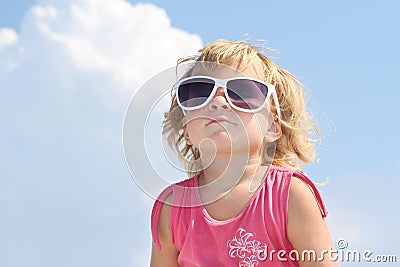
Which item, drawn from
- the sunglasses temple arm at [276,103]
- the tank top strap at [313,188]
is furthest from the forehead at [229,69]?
the tank top strap at [313,188]

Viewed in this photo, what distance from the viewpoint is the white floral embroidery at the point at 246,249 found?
3.44 meters

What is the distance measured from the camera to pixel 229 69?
12.1ft

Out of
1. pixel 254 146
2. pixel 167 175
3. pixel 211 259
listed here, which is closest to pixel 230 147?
pixel 254 146

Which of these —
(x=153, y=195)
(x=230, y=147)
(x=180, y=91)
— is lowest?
(x=153, y=195)

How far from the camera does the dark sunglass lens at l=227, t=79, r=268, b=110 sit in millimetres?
3611

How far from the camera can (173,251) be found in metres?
3.80

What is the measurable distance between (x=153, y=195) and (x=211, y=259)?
454mm

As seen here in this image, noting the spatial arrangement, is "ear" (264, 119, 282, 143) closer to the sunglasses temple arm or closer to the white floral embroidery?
the sunglasses temple arm

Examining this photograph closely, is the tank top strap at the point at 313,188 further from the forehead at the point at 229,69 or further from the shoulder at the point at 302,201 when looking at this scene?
the forehead at the point at 229,69

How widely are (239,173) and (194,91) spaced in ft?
1.68

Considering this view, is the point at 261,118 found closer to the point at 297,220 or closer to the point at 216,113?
the point at 216,113

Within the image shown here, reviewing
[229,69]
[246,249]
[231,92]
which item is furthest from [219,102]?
[246,249]

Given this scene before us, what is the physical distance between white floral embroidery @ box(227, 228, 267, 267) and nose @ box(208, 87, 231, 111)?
0.66m

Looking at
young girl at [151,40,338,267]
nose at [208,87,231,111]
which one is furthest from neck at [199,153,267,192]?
nose at [208,87,231,111]
